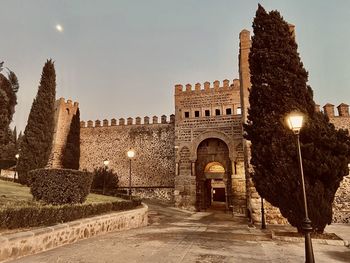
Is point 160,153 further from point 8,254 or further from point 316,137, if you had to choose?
point 8,254

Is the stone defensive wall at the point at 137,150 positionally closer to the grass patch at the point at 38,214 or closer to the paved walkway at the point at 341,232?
the paved walkway at the point at 341,232

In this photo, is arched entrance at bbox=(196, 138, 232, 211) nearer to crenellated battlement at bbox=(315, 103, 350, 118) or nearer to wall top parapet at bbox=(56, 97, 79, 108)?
crenellated battlement at bbox=(315, 103, 350, 118)

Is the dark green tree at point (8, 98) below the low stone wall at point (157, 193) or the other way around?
the other way around

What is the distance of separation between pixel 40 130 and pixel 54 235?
1464cm

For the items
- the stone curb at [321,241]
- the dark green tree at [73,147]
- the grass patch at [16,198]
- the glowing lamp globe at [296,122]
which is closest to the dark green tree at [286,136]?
the stone curb at [321,241]

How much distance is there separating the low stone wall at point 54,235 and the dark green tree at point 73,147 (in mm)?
18722

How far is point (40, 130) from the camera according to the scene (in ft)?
62.3

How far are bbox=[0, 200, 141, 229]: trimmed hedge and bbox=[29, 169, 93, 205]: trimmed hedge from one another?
86 centimetres

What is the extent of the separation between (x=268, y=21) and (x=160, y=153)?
17666 mm

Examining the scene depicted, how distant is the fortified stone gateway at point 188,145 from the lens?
2020 centimetres

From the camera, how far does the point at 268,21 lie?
1071 centimetres

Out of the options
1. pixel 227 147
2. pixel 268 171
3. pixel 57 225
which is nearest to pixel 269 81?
pixel 268 171

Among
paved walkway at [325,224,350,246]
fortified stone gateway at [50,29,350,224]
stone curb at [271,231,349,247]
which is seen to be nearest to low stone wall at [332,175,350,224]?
fortified stone gateway at [50,29,350,224]

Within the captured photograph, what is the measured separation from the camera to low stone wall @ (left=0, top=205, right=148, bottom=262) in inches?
204
